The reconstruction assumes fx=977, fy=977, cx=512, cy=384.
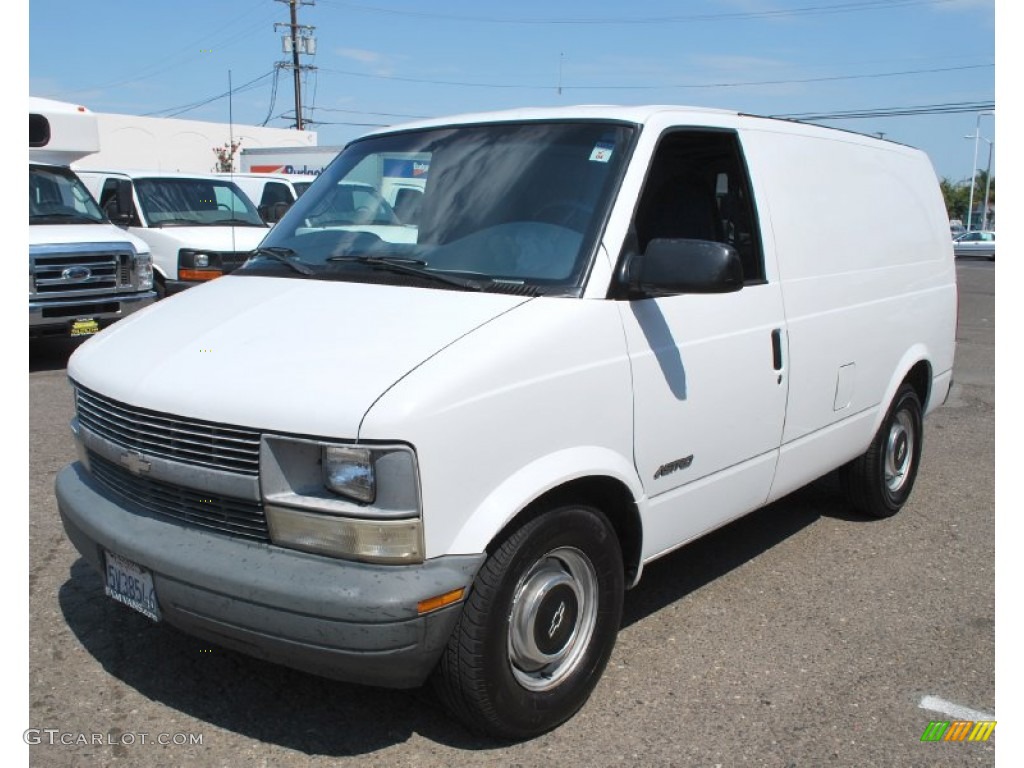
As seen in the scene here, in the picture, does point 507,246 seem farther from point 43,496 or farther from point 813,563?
point 43,496

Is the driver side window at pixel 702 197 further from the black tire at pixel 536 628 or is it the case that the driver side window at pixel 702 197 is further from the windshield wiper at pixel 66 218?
the windshield wiper at pixel 66 218

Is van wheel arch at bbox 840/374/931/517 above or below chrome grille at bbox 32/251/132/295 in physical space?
below

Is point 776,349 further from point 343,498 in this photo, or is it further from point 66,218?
point 66,218

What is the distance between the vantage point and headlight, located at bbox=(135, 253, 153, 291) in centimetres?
1101

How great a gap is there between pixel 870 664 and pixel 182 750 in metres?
2.69

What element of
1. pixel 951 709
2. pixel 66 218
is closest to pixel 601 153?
pixel 951 709

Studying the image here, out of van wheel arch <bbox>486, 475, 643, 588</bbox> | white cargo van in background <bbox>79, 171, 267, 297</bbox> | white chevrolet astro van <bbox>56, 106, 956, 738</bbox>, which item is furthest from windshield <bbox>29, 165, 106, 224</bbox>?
van wheel arch <bbox>486, 475, 643, 588</bbox>

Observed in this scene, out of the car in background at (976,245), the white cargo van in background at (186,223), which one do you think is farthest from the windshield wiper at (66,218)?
the car in background at (976,245)

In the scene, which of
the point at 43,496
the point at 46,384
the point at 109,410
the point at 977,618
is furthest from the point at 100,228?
the point at 977,618

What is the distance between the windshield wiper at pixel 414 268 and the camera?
3547mm

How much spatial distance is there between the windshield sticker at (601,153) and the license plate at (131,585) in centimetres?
221

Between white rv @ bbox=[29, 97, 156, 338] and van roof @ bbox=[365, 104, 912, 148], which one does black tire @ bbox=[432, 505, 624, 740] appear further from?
white rv @ bbox=[29, 97, 156, 338]

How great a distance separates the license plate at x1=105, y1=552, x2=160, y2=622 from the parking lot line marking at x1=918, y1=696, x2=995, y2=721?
2.82 m

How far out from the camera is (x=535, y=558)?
3.21 metres
